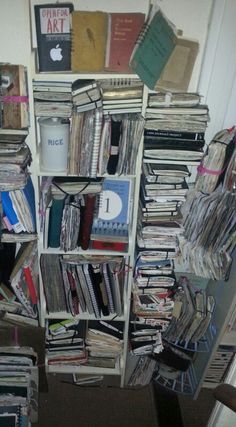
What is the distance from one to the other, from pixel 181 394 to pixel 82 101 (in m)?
1.95

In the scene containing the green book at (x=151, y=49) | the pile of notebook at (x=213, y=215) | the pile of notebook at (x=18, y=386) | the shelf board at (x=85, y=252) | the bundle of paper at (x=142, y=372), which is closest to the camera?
the green book at (x=151, y=49)

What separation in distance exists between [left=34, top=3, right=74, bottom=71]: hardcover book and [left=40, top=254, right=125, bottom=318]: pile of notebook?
3.18 ft

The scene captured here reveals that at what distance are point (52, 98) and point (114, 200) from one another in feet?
1.83

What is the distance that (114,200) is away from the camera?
1.77m

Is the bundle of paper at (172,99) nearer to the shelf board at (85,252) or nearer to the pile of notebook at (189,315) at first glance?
the shelf board at (85,252)

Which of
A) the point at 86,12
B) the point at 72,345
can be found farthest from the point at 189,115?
the point at 72,345

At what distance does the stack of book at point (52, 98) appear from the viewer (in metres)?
1.48

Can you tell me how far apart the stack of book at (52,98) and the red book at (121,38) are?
204mm

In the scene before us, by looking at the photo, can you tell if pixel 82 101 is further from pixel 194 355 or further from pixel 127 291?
pixel 194 355

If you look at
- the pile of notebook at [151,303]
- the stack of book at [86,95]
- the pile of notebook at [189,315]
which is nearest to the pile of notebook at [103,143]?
the stack of book at [86,95]

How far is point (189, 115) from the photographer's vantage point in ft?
5.00

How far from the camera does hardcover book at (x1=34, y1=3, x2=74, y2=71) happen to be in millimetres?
1450

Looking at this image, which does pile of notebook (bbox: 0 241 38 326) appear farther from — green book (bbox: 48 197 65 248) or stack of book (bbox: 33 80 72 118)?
stack of book (bbox: 33 80 72 118)

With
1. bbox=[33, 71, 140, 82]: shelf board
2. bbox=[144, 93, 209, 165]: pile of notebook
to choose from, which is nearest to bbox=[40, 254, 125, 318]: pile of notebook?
bbox=[144, 93, 209, 165]: pile of notebook
